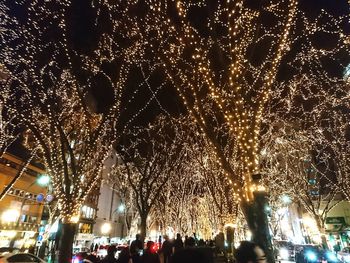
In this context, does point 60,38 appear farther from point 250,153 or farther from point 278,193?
point 278,193

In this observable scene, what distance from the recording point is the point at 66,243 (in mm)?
10859

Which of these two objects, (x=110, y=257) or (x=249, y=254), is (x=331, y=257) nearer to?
(x=110, y=257)

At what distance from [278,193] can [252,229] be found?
26302 millimetres

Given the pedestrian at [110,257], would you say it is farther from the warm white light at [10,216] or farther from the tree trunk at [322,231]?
the tree trunk at [322,231]

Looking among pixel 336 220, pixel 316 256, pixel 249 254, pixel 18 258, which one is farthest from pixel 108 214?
pixel 249 254

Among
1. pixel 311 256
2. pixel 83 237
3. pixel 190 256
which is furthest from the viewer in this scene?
pixel 83 237

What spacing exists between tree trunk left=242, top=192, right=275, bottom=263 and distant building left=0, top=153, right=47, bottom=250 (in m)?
20.7

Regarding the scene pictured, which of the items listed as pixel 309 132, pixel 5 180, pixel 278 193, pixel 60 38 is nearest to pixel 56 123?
pixel 60 38

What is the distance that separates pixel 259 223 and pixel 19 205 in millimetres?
24649

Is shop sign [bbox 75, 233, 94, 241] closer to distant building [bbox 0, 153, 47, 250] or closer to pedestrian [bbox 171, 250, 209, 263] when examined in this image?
distant building [bbox 0, 153, 47, 250]

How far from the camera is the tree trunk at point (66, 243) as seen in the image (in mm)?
10568

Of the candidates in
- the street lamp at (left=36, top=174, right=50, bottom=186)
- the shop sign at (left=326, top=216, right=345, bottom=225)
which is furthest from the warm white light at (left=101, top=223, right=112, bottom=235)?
the shop sign at (left=326, top=216, right=345, bottom=225)

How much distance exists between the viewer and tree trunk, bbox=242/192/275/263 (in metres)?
7.50

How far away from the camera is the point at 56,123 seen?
36.2 feet
